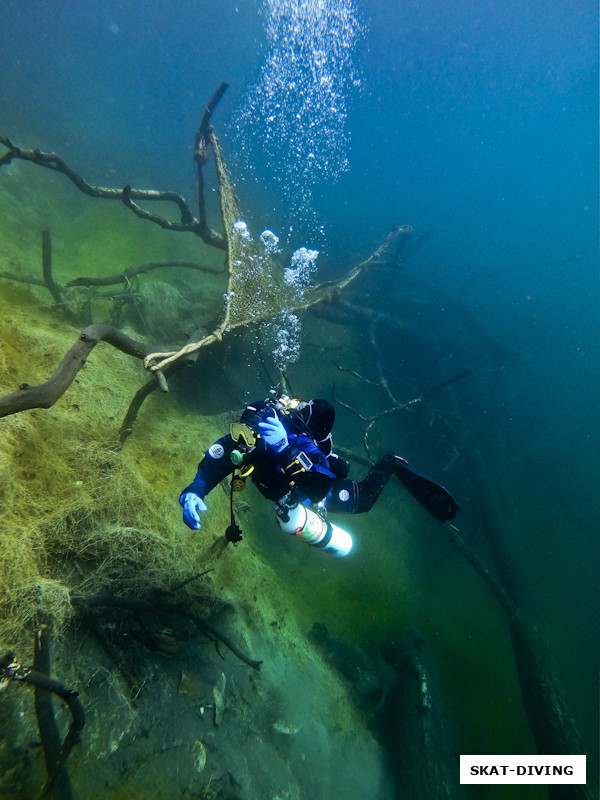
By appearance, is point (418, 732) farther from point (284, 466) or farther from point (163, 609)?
point (284, 466)

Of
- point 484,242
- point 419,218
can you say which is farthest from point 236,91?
point 484,242

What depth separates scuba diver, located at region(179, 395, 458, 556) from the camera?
3146 millimetres

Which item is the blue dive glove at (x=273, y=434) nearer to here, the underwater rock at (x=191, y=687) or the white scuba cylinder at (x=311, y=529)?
the white scuba cylinder at (x=311, y=529)

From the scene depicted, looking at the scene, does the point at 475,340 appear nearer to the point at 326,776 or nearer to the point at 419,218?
the point at 326,776

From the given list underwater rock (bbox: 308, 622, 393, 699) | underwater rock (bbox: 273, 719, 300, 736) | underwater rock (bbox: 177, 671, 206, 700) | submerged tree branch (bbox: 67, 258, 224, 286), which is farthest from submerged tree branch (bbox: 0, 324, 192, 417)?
underwater rock (bbox: 308, 622, 393, 699)

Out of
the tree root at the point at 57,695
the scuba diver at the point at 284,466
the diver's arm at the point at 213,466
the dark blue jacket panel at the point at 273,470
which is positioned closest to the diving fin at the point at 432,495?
the scuba diver at the point at 284,466

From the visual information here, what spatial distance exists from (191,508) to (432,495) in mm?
3149

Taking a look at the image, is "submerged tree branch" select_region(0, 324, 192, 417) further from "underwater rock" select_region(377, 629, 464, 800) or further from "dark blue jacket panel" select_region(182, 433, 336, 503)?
"underwater rock" select_region(377, 629, 464, 800)

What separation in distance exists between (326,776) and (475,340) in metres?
13.4

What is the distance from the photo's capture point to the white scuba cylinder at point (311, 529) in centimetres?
375

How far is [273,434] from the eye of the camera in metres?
3.16

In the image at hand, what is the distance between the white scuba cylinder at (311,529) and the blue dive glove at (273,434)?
789 mm

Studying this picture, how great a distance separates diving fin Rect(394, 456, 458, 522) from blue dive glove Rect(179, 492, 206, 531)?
2.89 meters

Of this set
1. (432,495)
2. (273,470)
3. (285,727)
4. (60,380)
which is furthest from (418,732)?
(60,380)
